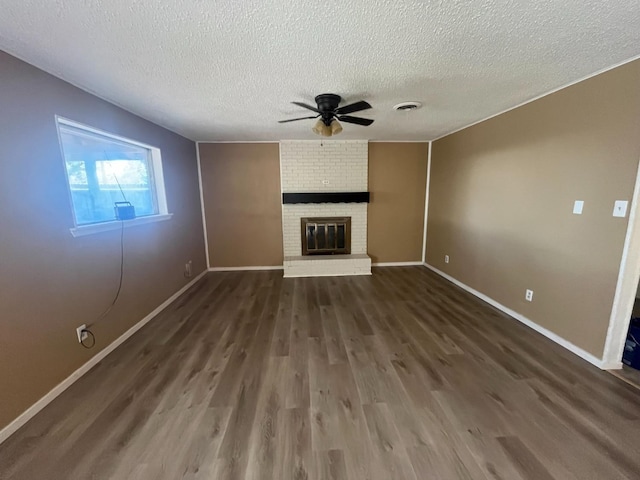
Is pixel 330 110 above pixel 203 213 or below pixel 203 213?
above

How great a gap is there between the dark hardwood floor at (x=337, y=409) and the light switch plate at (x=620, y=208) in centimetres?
119

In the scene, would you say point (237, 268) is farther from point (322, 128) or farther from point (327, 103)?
point (327, 103)

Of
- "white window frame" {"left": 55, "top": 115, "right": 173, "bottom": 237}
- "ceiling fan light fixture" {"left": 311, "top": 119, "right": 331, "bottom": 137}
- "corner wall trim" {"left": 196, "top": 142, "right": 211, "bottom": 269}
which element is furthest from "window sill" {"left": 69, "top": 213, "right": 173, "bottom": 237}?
"ceiling fan light fixture" {"left": 311, "top": 119, "right": 331, "bottom": 137}

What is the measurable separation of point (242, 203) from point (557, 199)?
4184 millimetres

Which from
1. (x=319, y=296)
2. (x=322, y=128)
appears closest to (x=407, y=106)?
(x=322, y=128)

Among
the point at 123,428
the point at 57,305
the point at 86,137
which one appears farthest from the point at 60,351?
the point at 86,137

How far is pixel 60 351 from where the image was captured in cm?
187

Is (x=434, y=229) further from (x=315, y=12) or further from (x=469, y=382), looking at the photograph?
(x=315, y=12)

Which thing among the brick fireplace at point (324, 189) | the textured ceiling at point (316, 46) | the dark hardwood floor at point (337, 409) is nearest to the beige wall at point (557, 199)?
the textured ceiling at point (316, 46)

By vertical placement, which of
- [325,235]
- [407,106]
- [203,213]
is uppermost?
[407,106]

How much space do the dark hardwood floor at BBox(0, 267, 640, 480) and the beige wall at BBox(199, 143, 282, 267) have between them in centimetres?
206

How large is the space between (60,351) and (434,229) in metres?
4.81

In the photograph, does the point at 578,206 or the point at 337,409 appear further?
the point at 578,206

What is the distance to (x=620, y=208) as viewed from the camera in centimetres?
188
